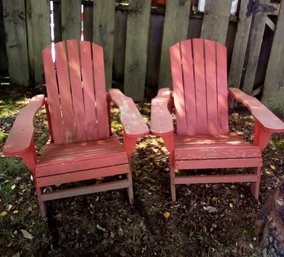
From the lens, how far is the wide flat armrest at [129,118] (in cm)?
224

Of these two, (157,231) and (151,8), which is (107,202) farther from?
(151,8)

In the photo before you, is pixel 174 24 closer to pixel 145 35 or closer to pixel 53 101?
pixel 145 35

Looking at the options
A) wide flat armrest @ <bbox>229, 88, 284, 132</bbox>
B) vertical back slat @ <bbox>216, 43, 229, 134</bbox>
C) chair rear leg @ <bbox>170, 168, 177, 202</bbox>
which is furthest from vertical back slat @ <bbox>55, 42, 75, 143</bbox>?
wide flat armrest @ <bbox>229, 88, 284, 132</bbox>

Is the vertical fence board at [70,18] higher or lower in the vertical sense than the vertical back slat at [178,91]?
higher

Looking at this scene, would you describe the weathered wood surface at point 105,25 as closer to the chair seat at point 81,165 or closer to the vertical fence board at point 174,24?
the vertical fence board at point 174,24

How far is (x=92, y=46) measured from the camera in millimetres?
2834

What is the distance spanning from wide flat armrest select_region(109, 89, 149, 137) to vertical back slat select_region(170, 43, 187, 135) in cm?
49

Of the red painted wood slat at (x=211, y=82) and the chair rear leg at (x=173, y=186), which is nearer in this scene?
the chair rear leg at (x=173, y=186)

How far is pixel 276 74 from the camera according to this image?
152 inches


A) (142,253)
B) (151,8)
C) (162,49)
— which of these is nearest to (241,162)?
(142,253)

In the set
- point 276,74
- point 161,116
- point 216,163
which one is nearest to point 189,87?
point 161,116

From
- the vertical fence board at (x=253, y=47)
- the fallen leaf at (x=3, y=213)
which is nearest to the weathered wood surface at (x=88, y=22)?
the vertical fence board at (x=253, y=47)

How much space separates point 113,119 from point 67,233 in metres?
1.58

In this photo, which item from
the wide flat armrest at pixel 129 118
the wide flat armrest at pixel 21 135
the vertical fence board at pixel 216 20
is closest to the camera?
the wide flat armrest at pixel 21 135
